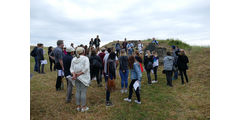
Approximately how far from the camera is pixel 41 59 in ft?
33.0

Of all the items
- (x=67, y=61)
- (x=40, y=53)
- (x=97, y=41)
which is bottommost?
(x=67, y=61)

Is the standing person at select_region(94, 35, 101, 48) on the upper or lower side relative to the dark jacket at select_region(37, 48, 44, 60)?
upper

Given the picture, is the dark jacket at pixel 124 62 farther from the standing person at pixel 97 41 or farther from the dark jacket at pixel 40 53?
the standing person at pixel 97 41

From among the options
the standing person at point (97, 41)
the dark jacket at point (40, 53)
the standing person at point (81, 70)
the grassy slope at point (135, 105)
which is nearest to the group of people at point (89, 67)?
the standing person at point (81, 70)

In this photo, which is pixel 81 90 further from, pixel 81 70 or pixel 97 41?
pixel 97 41

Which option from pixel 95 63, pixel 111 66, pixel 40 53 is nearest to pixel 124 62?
pixel 111 66

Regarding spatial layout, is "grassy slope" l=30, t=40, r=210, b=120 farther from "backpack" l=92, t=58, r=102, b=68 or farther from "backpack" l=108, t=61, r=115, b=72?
"backpack" l=108, t=61, r=115, b=72

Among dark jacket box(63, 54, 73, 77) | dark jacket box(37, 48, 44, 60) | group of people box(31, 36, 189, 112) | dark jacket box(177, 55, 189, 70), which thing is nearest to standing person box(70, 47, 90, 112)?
group of people box(31, 36, 189, 112)

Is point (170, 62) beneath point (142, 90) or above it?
above

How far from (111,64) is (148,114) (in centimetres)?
219

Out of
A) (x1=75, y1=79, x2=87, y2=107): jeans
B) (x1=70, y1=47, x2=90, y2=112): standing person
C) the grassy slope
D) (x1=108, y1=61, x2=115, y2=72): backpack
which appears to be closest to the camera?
(x1=70, y1=47, x2=90, y2=112): standing person

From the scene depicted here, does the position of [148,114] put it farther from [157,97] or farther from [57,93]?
[57,93]

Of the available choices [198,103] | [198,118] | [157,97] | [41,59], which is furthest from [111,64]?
[41,59]

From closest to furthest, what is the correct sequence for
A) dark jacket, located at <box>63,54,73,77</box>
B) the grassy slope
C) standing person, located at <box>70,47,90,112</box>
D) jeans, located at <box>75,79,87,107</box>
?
standing person, located at <box>70,47,90,112</box>
jeans, located at <box>75,79,87,107</box>
the grassy slope
dark jacket, located at <box>63,54,73,77</box>
